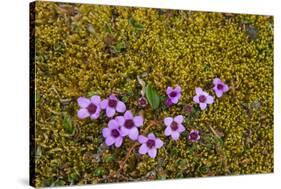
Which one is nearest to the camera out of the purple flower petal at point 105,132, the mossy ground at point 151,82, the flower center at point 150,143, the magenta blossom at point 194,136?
the mossy ground at point 151,82

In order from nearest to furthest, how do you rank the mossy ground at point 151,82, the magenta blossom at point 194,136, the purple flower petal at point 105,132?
the mossy ground at point 151,82, the purple flower petal at point 105,132, the magenta blossom at point 194,136

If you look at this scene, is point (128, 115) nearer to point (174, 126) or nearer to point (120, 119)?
point (120, 119)

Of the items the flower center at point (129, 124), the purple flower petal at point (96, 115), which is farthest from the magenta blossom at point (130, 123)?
the purple flower petal at point (96, 115)

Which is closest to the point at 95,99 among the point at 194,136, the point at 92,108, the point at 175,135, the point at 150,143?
the point at 92,108

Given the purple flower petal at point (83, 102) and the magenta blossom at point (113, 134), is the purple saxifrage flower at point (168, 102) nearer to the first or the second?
the magenta blossom at point (113, 134)

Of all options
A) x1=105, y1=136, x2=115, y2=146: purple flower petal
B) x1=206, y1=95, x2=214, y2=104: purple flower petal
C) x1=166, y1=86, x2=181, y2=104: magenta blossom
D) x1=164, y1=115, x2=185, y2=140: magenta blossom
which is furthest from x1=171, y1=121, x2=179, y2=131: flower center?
x1=105, y1=136, x2=115, y2=146: purple flower petal

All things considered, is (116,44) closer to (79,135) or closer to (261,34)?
(79,135)
